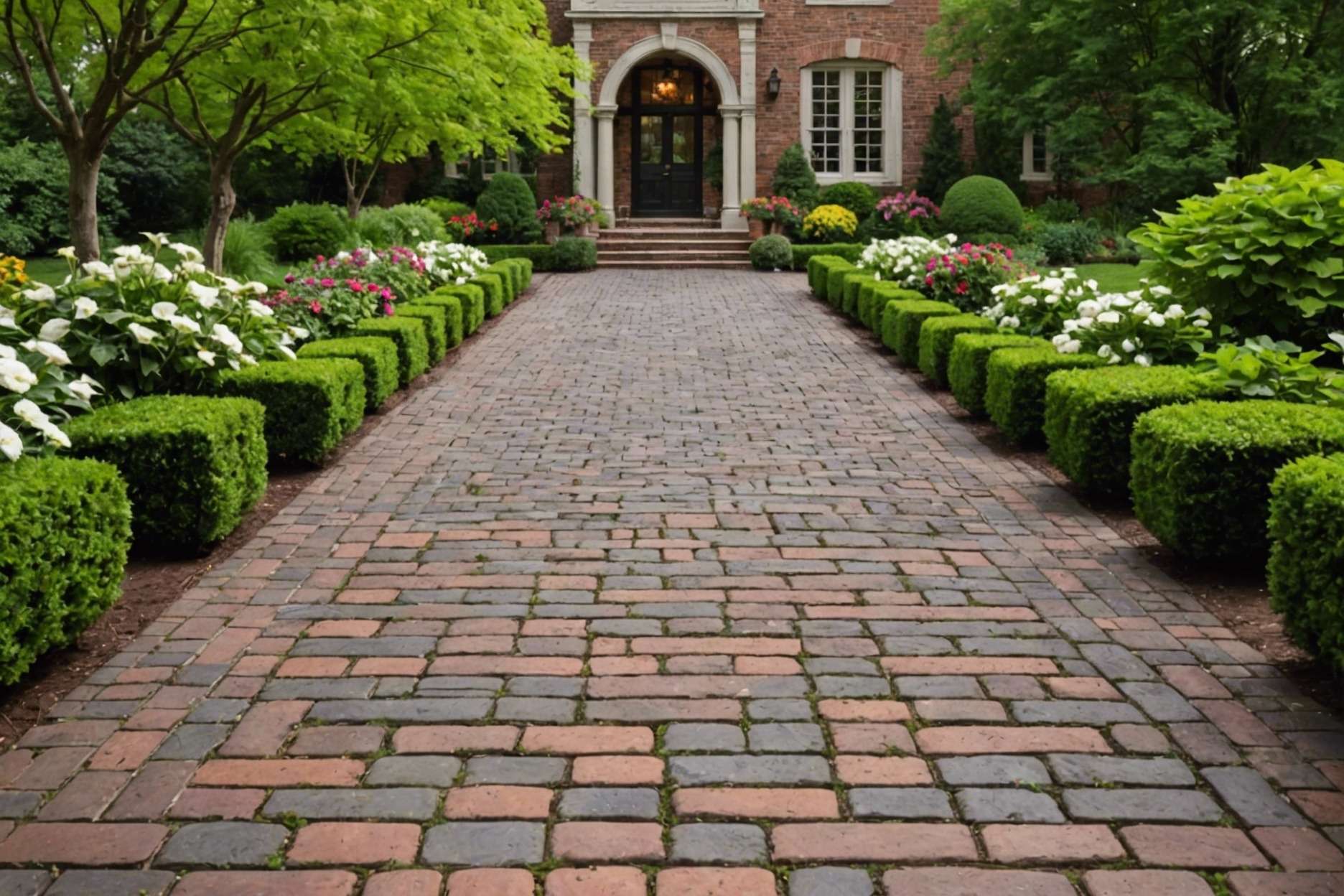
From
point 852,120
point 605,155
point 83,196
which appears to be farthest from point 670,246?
point 83,196

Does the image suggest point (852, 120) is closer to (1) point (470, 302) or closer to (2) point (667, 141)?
(2) point (667, 141)

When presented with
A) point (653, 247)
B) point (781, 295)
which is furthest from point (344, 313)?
point (653, 247)

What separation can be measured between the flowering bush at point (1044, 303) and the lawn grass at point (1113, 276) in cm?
655

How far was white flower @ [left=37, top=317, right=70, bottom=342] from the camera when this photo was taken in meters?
5.93

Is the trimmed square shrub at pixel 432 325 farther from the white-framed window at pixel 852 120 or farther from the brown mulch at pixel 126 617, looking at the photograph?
the white-framed window at pixel 852 120

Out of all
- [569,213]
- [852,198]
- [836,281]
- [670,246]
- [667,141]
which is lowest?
[836,281]

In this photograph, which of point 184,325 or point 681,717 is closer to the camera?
point 681,717

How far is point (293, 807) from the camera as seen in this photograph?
3086 millimetres

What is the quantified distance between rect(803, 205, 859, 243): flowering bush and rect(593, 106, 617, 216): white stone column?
4.40 m

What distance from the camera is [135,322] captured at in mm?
6355

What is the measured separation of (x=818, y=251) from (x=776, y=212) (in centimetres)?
196

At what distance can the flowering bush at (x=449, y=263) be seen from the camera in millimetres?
14984

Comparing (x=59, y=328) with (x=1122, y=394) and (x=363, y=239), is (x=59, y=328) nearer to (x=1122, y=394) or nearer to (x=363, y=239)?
(x=1122, y=394)

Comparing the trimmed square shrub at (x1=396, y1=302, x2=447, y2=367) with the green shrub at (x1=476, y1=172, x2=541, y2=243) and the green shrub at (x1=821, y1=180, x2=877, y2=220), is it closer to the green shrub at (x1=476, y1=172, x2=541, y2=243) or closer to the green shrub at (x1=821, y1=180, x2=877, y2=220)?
the green shrub at (x1=476, y1=172, x2=541, y2=243)
